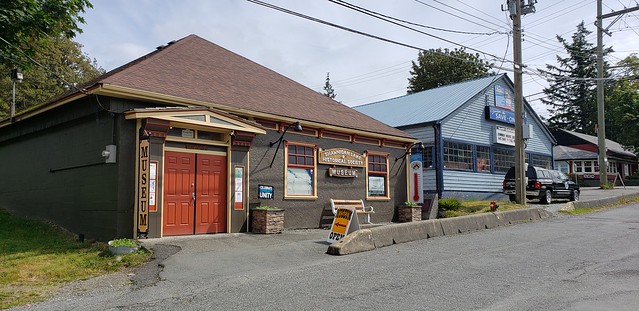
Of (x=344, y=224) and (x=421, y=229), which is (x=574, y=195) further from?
(x=344, y=224)

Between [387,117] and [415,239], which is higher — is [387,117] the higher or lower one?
the higher one

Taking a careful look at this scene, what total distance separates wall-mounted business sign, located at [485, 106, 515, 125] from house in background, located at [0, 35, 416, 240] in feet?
36.0

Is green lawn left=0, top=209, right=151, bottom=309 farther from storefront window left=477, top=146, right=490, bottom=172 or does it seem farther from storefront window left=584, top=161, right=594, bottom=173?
storefront window left=584, top=161, right=594, bottom=173

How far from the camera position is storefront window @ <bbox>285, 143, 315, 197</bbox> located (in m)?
14.3

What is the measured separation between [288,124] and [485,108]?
15772 mm

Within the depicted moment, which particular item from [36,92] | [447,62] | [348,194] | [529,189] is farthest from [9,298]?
[447,62]

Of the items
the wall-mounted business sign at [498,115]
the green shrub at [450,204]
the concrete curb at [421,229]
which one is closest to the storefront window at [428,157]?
the green shrub at [450,204]

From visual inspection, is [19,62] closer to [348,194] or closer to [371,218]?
[348,194]

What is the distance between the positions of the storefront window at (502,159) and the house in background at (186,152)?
466 inches

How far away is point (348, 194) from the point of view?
52.6 ft

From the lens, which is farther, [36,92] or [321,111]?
[36,92]

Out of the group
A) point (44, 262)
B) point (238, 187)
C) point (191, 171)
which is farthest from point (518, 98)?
point (44, 262)

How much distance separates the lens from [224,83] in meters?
14.5

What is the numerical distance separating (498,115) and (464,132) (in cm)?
354
